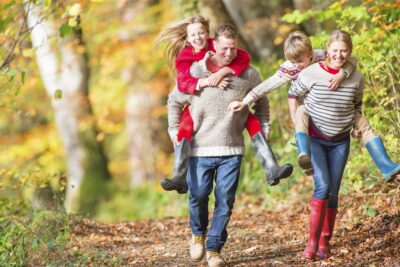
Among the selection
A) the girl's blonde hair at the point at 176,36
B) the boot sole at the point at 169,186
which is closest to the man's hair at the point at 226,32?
the girl's blonde hair at the point at 176,36

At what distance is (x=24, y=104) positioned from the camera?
20.9 meters

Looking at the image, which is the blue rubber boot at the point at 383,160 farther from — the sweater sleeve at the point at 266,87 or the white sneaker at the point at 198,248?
the white sneaker at the point at 198,248

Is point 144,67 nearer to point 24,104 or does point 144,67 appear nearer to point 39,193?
point 24,104

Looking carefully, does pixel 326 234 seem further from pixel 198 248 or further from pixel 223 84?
pixel 223 84

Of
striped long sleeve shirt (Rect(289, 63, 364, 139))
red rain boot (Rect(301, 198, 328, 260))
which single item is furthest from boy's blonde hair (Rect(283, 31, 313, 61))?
red rain boot (Rect(301, 198, 328, 260))

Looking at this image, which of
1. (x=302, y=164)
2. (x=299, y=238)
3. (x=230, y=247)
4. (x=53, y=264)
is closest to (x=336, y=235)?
(x=299, y=238)

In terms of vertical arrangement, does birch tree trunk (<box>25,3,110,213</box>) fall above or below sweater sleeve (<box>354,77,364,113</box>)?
below

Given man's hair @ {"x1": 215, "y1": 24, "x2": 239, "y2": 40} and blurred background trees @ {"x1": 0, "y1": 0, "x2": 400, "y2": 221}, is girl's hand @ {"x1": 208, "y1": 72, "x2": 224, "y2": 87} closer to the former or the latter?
man's hair @ {"x1": 215, "y1": 24, "x2": 239, "y2": 40}

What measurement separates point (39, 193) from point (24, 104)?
10.7 meters

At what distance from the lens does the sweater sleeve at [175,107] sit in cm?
570

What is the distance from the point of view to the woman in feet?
17.1

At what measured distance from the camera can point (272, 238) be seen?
6922 millimetres

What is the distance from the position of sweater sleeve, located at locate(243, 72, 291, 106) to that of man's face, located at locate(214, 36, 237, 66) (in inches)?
12.1

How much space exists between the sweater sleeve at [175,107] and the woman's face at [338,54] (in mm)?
1183
